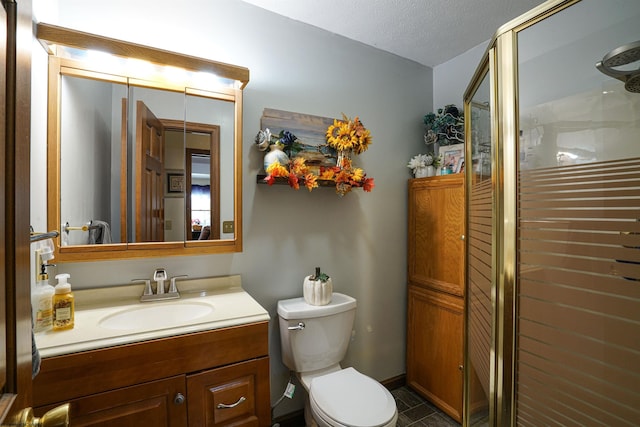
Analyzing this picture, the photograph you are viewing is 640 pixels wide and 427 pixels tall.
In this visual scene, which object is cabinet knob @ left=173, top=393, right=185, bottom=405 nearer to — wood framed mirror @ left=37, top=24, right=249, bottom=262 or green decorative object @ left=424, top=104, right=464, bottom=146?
wood framed mirror @ left=37, top=24, right=249, bottom=262

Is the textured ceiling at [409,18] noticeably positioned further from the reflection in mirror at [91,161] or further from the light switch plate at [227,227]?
the light switch plate at [227,227]

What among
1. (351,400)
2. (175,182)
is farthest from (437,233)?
(175,182)

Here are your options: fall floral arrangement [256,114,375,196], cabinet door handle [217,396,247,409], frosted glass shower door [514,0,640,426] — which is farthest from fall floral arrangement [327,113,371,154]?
cabinet door handle [217,396,247,409]

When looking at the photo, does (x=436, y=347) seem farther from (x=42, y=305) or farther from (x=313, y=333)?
(x=42, y=305)

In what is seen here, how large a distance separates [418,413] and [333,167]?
65.1 inches

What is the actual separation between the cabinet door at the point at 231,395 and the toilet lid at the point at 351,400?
261mm

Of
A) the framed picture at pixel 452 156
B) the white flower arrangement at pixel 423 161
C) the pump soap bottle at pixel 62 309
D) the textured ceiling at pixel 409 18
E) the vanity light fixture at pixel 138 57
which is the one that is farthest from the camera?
the white flower arrangement at pixel 423 161

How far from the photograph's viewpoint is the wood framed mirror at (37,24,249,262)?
1.28 meters

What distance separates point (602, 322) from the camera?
0.72m

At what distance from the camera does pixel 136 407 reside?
1044 mm

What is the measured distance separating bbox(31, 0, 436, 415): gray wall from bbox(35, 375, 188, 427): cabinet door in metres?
0.57

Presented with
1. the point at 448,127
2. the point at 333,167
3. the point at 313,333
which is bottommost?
the point at 313,333

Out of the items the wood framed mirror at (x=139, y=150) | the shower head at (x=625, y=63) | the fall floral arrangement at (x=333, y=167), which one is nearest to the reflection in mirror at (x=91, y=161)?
the wood framed mirror at (x=139, y=150)

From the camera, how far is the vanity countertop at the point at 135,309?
100cm
